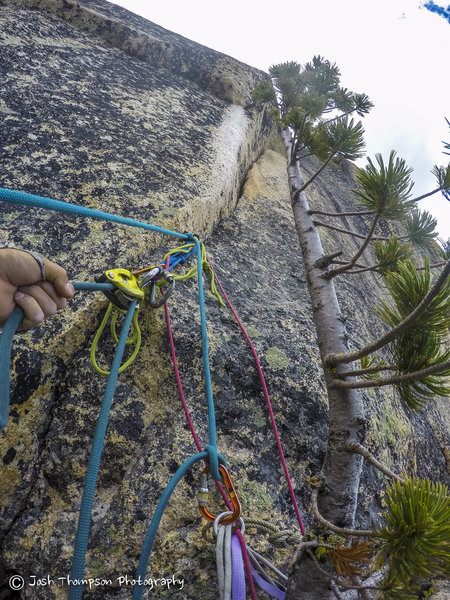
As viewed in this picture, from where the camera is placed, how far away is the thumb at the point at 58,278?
1180 mm

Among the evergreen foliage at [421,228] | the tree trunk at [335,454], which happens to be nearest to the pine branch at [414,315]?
the tree trunk at [335,454]

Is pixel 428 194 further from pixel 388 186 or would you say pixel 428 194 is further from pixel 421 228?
pixel 421 228

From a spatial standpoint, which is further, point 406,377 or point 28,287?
point 406,377

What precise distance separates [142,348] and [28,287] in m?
1.14

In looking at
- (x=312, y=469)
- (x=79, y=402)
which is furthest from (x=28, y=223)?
(x=312, y=469)

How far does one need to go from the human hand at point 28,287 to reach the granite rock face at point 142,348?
849mm

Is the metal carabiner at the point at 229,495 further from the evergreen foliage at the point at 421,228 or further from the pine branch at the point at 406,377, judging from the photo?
the evergreen foliage at the point at 421,228

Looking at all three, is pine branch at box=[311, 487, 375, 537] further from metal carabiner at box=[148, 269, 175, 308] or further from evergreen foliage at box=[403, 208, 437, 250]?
evergreen foliage at box=[403, 208, 437, 250]

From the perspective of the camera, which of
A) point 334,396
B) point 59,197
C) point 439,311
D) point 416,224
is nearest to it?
point 439,311

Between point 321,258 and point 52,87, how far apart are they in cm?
286

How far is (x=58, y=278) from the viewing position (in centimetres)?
121

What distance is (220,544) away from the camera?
1359 mm

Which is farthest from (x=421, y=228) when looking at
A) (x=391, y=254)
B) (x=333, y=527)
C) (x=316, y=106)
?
(x=333, y=527)

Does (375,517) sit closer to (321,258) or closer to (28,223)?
(321,258)
